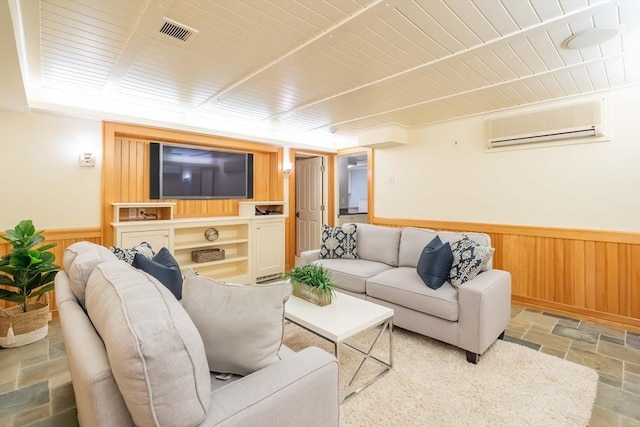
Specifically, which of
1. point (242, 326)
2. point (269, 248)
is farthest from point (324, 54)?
point (269, 248)

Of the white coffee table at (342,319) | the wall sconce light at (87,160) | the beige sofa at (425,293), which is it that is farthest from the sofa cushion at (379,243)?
the wall sconce light at (87,160)

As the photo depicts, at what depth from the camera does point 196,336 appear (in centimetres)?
96

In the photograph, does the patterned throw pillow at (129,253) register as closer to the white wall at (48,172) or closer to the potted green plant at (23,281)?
the potted green plant at (23,281)

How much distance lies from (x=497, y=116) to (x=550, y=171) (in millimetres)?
880

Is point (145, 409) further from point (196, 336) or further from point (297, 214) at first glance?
point (297, 214)

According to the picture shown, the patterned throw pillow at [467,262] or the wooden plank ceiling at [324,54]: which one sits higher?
the wooden plank ceiling at [324,54]

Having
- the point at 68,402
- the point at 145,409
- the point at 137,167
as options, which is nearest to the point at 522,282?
the point at 145,409

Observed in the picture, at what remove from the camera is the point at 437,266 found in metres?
2.61

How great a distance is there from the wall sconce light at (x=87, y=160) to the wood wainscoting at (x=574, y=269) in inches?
180

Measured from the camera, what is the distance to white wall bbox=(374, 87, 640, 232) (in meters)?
3.06

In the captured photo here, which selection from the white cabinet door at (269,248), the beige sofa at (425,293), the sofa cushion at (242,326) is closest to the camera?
the sofa cushion at (242,326)

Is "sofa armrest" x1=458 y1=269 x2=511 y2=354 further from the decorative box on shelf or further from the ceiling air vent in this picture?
the decorative box on shelf

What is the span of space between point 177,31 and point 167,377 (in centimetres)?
206

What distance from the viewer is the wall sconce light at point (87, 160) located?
10.8 ft
